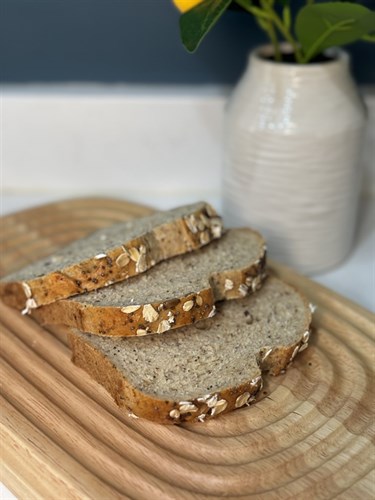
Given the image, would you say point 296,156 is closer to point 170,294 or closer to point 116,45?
point 170,294

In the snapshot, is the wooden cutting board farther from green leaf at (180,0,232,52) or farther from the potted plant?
green leaf at (180,0,232,52)

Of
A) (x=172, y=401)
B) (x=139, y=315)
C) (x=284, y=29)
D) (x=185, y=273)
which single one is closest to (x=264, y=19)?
(x=284, y=29)

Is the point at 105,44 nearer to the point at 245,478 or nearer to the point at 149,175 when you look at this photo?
the point at 149,175

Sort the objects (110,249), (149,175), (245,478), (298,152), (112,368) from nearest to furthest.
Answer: (245,478) < (112,368) < (110,249) < (298,152) < (149,175)

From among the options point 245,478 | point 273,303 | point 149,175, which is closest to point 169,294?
point 273,303

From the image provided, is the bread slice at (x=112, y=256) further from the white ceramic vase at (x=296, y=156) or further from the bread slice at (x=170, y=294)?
the white ceramic vase at (x=296, y=156)

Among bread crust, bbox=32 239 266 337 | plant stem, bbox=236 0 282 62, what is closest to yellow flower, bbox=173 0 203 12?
plant stem, bbox=236 0 282 62

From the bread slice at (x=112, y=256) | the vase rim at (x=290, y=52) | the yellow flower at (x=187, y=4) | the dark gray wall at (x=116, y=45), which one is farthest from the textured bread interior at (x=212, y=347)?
the dark gray wall at (x=116, y=45)
